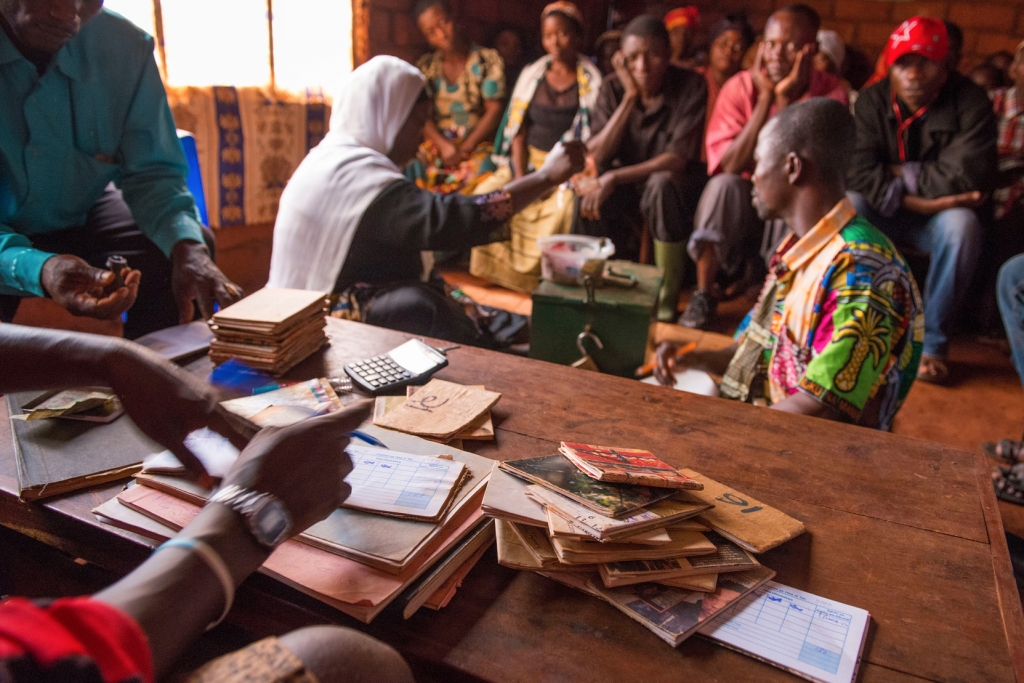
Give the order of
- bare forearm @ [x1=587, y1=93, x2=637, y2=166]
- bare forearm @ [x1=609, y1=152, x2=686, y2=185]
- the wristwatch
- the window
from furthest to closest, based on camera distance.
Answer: bare forearm @ [x1=587, y1=93, x2=637, y2=166], bare forearm @ [x1=609, y1=152, x2=686, y2=185], the window, the wristwatch

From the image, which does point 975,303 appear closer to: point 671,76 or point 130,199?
point 671,76

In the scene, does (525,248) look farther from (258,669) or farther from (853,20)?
(258,669)

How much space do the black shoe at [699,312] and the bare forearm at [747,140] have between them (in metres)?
0.69

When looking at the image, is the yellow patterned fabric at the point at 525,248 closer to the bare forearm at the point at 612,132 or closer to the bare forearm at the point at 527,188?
the bare forearm at the point at 612,132

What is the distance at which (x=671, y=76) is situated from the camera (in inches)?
157

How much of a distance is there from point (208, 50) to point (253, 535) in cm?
357

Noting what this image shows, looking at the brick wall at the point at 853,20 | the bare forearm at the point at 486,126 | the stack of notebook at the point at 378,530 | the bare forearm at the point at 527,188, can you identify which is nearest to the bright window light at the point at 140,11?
the brick wall at the point at 853,20

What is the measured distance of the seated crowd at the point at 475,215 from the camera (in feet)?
2.59

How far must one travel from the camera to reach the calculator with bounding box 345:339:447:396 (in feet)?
4.66

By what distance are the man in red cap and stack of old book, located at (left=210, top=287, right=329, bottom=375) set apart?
283cm

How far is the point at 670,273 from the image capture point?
12.5 ft

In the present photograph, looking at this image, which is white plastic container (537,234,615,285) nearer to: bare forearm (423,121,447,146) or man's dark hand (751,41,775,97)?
man's dark hand (751,41,775,97)

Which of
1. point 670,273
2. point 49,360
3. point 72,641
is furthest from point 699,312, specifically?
point 72,641

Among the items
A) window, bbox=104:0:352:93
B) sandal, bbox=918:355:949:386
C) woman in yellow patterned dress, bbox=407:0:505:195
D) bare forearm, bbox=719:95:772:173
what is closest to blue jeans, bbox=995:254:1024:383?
sandal, bbox=918:355:949:386
